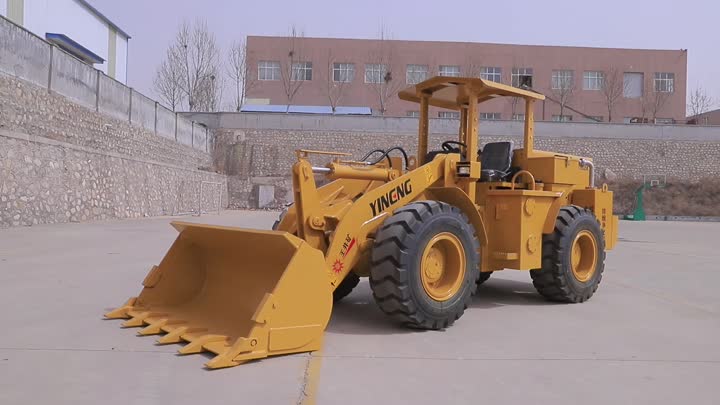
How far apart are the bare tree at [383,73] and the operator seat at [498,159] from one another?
155ft

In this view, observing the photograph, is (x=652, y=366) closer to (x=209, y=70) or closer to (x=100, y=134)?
(x=100, y=134)

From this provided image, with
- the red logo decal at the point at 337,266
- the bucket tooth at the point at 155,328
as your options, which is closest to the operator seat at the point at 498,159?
the red logo decal at the point at 337,266

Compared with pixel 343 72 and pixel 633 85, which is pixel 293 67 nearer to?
pixel 343 72

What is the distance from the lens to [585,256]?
7.41m

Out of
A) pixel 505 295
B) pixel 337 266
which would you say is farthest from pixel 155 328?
pixel 505 295

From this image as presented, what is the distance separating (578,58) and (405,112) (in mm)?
17484

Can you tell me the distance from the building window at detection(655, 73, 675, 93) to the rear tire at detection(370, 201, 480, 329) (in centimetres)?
5954

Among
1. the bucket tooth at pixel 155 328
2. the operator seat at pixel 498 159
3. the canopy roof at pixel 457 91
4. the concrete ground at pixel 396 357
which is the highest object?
the canopy roof at pixel 457 91

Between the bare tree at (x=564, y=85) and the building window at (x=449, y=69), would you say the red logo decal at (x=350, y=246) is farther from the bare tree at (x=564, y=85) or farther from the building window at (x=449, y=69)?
the bare tree at (x=564, y=85)

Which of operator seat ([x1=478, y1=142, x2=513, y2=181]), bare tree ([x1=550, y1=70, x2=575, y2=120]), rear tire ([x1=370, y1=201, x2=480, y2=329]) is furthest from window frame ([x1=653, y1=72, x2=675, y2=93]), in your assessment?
rear tire ([x1=370, y1=201, x2=480, y2=329])

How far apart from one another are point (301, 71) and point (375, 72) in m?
6.82

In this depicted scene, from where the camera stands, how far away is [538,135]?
138 feet

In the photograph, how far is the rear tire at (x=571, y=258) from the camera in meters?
6.81

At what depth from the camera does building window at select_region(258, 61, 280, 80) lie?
5512 cm
